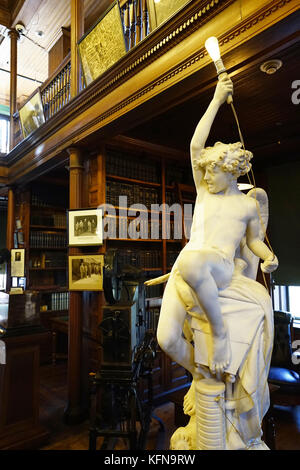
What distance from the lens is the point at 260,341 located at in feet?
3.88

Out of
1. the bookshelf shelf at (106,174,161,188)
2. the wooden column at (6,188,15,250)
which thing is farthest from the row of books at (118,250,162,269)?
the wooden column at (6,188,15,250)

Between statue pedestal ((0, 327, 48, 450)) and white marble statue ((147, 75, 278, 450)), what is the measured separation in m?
1.53

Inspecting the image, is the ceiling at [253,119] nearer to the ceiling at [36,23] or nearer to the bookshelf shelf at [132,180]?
the bookshelf shelf at [132,180]

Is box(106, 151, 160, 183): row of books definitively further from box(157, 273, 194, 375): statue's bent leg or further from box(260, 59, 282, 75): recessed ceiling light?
box(157, 273, 194, 375): statue's bent leg

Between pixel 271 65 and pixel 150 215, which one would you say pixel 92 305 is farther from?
pixel 271 65

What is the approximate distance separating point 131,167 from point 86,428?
261 cm

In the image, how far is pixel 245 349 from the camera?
1153 mm

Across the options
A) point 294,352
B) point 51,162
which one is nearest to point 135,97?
point 51,162

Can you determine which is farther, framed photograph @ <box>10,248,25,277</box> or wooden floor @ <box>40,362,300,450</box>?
framed photograph @ <box>10,248,25,277</box>

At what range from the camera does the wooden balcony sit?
56.6 inches

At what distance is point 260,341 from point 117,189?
239 centimetres
